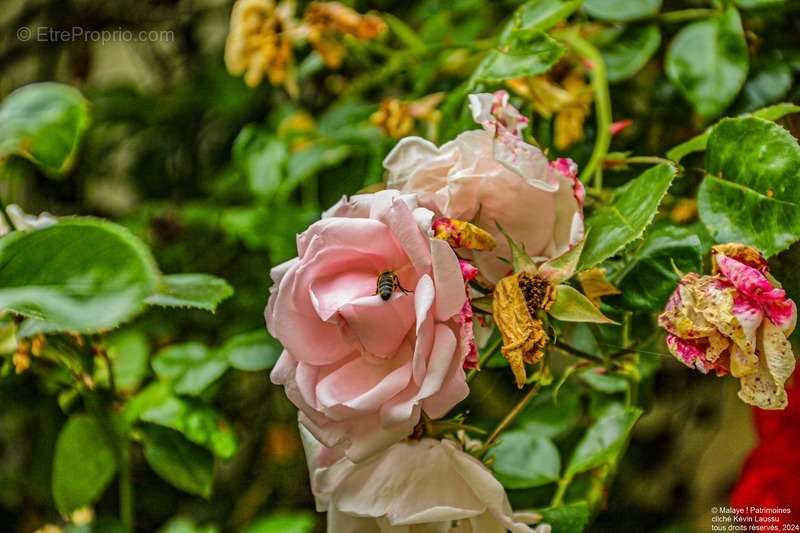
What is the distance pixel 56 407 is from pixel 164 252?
16 centimetres

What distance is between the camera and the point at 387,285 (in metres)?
0.33

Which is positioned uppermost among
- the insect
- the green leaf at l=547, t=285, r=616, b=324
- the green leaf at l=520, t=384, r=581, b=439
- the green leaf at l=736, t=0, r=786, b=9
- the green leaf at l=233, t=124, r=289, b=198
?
the green leaf at l=736, t=0, r=786, b=9

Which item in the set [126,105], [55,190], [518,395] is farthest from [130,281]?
[55,190]

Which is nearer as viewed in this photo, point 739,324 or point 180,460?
point 739,324

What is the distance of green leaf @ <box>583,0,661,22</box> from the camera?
51 cm

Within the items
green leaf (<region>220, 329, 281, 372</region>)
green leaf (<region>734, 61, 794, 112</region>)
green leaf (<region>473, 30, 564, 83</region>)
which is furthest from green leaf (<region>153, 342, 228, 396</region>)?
green leaf (<region>734, 61, 794, 112</region>)

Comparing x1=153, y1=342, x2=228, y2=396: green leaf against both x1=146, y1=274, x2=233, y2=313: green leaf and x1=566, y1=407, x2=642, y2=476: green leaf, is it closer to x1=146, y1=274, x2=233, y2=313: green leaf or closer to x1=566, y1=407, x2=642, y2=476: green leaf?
x1=146, y1=274, x2=233, y2=313: green leaf

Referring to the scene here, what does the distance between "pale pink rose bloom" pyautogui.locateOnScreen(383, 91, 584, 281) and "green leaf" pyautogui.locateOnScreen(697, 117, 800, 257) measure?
0.06 m

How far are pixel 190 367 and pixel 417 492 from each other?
0.24 metres

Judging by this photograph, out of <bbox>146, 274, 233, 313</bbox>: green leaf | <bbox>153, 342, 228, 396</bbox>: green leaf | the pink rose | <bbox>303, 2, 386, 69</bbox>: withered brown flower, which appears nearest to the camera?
the pink rose

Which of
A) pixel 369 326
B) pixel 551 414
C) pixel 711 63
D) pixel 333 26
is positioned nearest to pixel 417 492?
pixel 369 326

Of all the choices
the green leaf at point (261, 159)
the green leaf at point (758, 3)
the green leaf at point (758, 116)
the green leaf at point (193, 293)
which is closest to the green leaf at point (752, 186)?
the green leaf at point (758, 116)

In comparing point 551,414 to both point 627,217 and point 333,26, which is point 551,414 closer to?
point 627,217

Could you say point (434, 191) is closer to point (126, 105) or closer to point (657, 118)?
point (657, 118)
